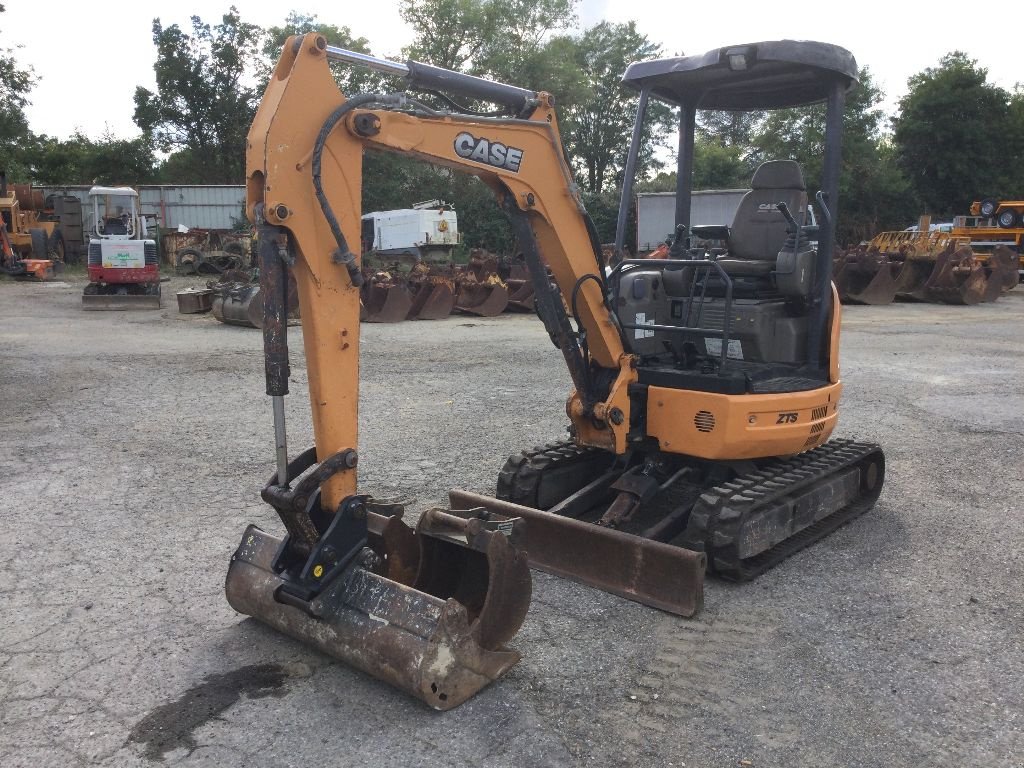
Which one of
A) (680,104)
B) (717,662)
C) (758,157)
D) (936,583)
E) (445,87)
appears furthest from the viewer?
(758,157)

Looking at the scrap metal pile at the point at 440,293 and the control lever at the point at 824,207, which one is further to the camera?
the scrap metal pile at the point at 440,293

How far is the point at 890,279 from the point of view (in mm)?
21047

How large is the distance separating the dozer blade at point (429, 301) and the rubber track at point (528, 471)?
11868 mm

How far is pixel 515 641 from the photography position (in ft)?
13.4

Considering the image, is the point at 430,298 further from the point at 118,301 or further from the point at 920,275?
the point at 920,275

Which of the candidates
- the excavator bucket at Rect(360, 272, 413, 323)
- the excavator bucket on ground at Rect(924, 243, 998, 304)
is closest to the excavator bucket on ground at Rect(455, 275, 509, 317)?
the excavator bucket at Rect(360, 272, 413, 323)

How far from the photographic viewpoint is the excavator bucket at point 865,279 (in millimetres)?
20927

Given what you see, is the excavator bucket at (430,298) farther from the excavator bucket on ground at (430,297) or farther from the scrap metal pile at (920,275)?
the scrap metal pile at (920,275)

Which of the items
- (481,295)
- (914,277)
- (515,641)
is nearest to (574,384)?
(515,641)

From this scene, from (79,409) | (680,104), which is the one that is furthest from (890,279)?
(79,409)

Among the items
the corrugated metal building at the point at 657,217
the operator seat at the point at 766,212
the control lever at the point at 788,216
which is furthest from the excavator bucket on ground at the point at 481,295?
the control lever at the point at 788,216

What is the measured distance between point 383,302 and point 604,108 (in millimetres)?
36694

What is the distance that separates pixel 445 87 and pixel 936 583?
372 centimetres

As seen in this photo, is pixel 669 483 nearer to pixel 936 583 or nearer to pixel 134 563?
pixel 936 583
